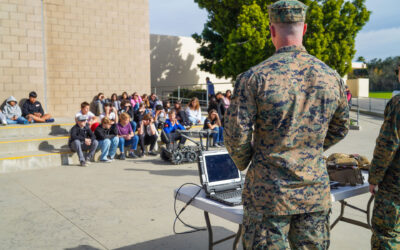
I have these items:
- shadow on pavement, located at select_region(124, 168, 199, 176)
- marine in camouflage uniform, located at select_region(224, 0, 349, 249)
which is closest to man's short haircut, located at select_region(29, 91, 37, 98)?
shadow on pavement, located at select_region(124, 168, 199, 176)

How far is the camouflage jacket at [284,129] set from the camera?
1782 mm

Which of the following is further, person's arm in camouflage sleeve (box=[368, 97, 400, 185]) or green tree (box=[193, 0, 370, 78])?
green tree (box=[193, 0, 370, 78])

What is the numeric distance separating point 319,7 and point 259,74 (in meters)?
18.4

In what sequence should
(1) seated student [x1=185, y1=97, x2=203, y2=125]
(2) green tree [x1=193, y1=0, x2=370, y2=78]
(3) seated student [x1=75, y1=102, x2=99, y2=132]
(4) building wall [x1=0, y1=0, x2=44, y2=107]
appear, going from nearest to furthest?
(3) seated student [x1=75, y1=102, x2=99, y2=132] < (4) building wall [x1=0, y1=0, x2=44, y2=107] < (1) seated student [x1=185, y1=97, x2=203, y2=125] < (2) green tree [x1=193, y1=0, x2=370, y2=78]

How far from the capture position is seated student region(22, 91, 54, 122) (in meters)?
10.2

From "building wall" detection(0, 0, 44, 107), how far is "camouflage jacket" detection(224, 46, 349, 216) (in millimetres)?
10823

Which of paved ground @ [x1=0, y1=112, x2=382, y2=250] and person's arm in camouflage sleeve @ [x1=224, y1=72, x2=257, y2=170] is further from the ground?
person's arm in camouflage sleeve @ [x1=224, y1=72, x2=257, y2=170]

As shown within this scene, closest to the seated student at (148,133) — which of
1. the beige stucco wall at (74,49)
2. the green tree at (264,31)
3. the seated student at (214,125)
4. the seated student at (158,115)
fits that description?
the seated student at (158,115)

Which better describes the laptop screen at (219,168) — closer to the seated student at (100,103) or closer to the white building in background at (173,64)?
the seated student at (100,103)

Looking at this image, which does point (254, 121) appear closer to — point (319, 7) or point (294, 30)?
point (294, 30)

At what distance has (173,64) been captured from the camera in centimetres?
2338

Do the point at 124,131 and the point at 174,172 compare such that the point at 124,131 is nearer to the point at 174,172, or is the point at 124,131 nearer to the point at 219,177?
the point at 174,172

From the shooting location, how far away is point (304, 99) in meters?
1.83

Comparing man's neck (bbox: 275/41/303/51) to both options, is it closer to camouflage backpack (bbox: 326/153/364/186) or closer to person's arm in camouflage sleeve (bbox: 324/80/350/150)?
person's arm in camouflage sleeve (bbox: 324/80/350/150)
